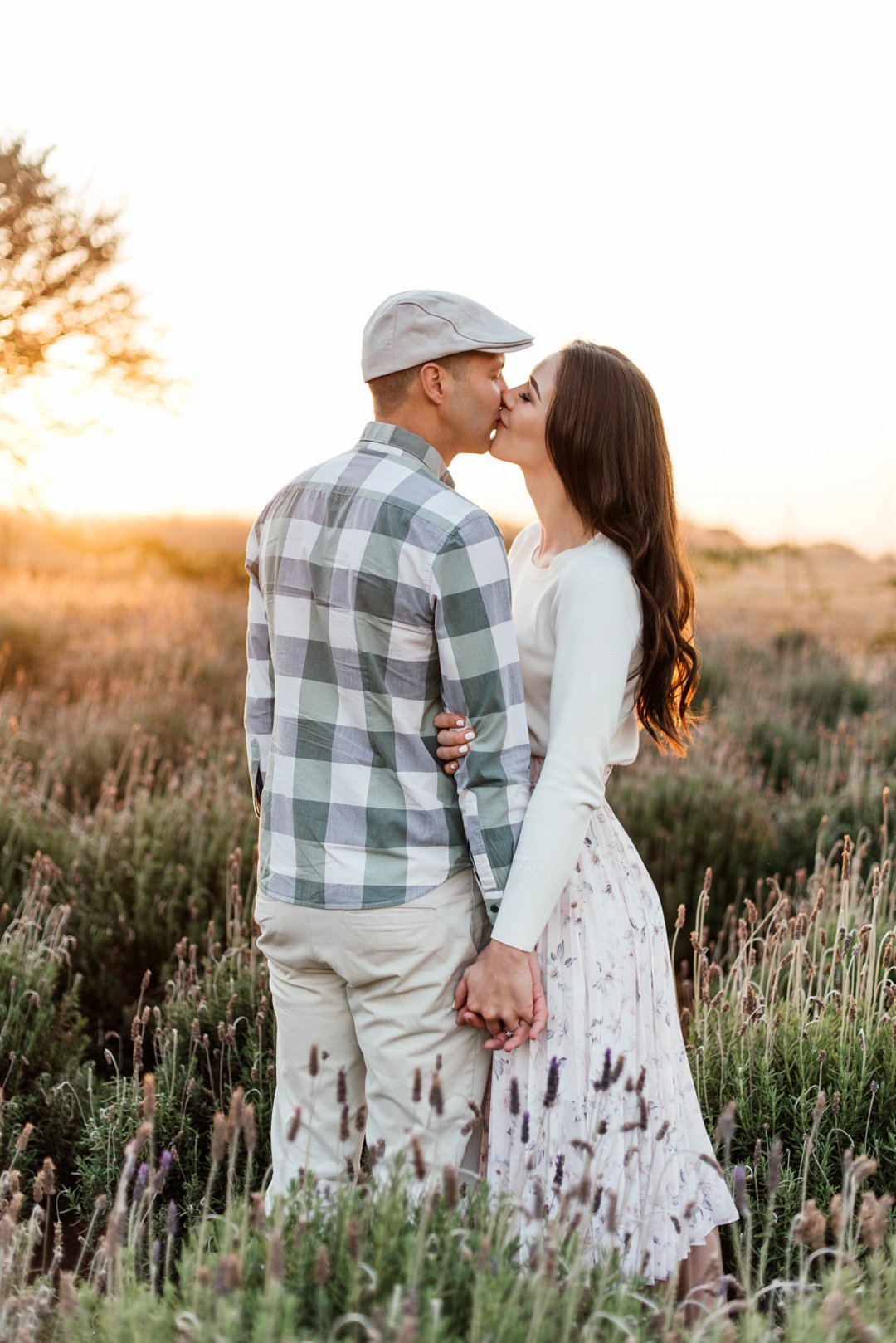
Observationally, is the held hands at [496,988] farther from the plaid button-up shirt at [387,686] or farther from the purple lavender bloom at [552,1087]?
the purple lavender bloom at [552,1087]

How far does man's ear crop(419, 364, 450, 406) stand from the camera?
2.16m

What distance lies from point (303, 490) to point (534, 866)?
0.84m

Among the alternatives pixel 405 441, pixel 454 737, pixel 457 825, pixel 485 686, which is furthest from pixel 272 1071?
pixel 405 441

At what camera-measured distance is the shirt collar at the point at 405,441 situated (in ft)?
7.07

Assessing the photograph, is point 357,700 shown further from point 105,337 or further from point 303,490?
point 105,337

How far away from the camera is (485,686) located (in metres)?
1.97

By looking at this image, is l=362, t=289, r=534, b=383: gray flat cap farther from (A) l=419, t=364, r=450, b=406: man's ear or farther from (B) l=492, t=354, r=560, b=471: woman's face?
(B) l=492, t=354, r=560, b=471: woman's face

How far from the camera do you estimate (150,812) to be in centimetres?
487

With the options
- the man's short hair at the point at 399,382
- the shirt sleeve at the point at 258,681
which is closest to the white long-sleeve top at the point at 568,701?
the man's short hair at the point at 399,382

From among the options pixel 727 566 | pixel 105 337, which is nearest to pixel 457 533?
pixel 105 337

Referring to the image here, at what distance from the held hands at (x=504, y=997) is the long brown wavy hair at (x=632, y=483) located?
64 cm

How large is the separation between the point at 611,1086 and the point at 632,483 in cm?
124

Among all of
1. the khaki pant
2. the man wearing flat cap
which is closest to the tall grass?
the khaki pant

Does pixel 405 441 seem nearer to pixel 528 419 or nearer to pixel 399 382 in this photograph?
pixel 399 382
